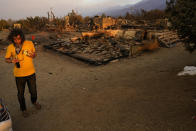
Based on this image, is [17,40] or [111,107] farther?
[111,107]

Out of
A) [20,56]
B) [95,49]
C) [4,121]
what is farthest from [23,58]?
[95,49]

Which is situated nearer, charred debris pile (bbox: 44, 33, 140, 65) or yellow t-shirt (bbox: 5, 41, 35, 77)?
yellow t-shirt (bbox: 5, 41, 35, 77)

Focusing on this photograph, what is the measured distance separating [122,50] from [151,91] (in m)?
6.88

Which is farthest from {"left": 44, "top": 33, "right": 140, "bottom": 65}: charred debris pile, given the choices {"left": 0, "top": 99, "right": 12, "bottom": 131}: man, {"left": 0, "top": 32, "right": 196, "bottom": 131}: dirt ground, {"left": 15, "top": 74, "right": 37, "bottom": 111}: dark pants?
{"left": 0, "top": 99, "right": 12, "bottom": 131}: man

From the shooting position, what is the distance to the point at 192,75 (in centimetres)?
490

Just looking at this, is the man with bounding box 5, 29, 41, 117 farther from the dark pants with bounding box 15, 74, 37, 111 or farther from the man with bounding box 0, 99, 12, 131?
the man with bounding box 0, 99, 12, 131

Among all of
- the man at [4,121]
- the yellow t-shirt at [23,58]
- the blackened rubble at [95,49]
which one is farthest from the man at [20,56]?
the blackened rubble at [95,49]

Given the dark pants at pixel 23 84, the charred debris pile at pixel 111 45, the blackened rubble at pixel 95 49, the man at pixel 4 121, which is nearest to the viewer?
the man at pixel 4 121

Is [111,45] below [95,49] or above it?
above

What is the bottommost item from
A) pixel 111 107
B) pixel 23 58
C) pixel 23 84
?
pixel 111 107

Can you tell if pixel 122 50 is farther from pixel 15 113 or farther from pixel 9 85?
pixel 15 113

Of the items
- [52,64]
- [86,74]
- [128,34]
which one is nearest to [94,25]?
[128,34]

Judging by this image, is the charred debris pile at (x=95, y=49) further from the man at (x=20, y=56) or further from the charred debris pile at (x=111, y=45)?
the man at (x=20, y=56)

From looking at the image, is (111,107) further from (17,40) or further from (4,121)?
(17,40)
